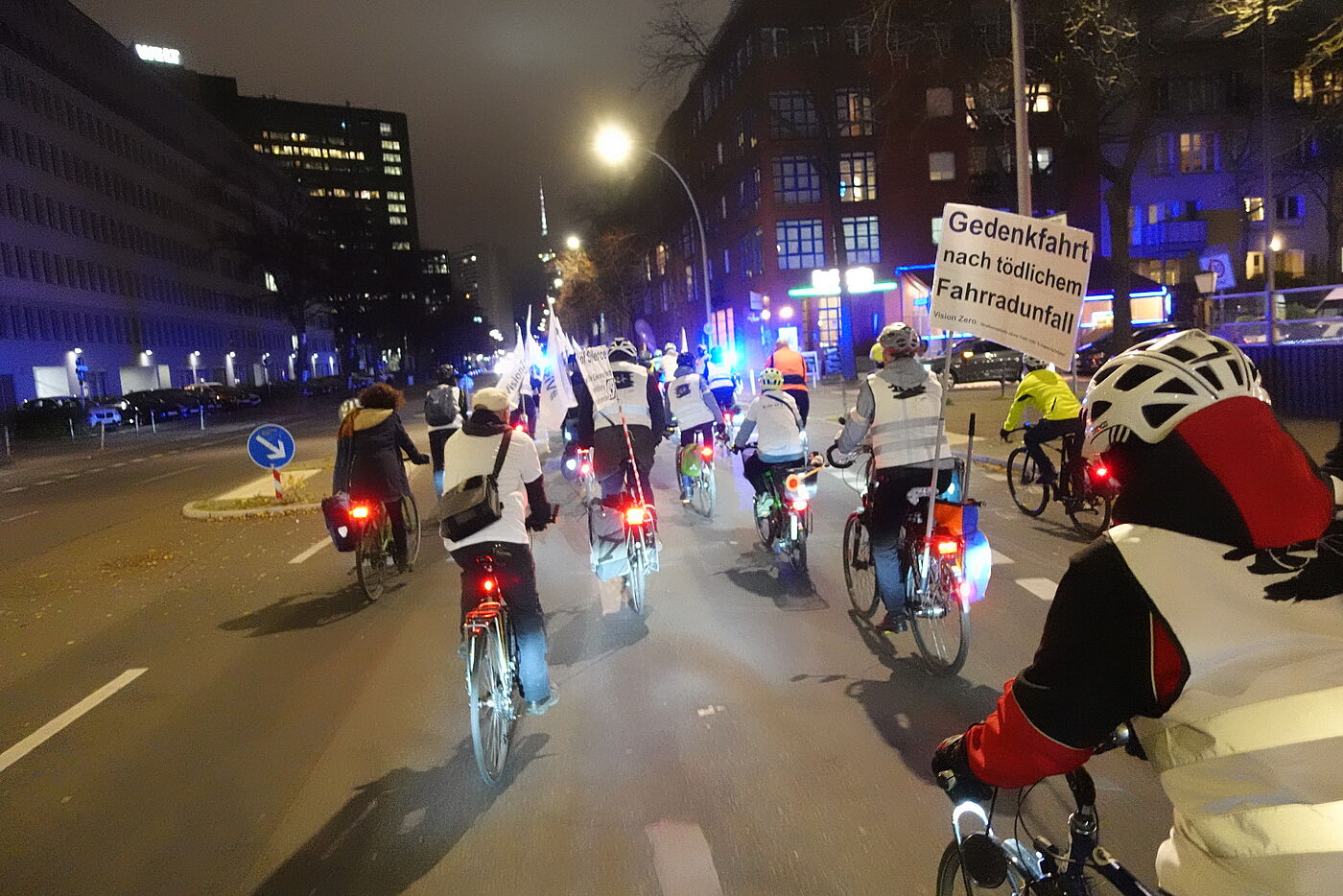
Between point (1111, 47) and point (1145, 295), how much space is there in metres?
25.6

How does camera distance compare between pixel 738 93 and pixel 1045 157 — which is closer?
pixel 1045 157

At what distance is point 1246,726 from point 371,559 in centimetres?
762

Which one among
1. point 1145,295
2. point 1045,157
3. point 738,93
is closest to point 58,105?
point 738,93

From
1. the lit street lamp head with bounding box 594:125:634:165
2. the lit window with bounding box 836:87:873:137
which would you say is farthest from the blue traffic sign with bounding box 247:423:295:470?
the lit window with bounding box 836:87:873:137

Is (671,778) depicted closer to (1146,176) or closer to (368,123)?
(1146,176)

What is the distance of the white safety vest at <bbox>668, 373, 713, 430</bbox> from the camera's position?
10.6 m

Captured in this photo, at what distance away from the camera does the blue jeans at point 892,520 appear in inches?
224

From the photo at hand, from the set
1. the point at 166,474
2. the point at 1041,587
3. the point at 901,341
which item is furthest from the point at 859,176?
the point at 901,341

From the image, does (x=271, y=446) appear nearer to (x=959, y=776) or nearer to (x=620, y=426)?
(x=620, y=426)

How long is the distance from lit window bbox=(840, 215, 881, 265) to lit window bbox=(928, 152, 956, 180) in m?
3.52

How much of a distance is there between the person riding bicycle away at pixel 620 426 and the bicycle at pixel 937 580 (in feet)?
7.72

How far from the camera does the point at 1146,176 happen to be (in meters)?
A: 47.0

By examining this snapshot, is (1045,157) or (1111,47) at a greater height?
(1045,157)

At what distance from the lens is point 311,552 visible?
10438 mm
